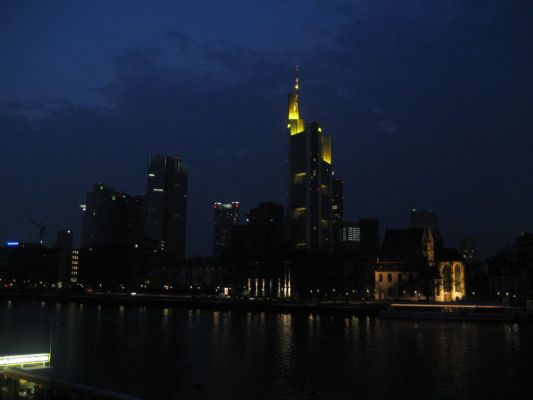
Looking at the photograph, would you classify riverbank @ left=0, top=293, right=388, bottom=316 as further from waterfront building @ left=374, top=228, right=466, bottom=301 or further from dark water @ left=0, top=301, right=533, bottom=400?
waterfront building @ left=374, top=228, right=466, bottom=301

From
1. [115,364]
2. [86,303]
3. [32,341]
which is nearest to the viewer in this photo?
[115,364]

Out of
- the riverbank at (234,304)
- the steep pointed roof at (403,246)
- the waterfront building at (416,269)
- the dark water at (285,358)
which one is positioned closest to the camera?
the dark water at (285,358)

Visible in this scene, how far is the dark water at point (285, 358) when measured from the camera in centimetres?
3422

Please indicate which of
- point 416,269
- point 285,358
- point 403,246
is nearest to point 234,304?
point 416,269

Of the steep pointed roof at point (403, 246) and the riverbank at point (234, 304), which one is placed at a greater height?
the steep pointed roof at point (403, 246)

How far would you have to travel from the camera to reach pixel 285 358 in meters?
46.3

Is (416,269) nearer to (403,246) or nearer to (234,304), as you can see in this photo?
(403,246)

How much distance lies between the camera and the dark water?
112 feet

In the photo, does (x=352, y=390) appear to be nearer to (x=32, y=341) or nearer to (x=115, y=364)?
(x=115, y=364)

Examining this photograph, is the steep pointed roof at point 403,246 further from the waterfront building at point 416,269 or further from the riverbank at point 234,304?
the riverbank at point 234,304

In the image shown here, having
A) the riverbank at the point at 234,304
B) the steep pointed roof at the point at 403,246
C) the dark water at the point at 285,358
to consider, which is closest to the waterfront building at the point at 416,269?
the steep pointed roof at the point at 403,246

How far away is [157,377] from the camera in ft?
120

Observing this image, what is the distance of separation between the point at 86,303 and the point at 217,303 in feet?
133

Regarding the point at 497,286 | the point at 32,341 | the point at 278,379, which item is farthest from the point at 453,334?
the point at 497,286
